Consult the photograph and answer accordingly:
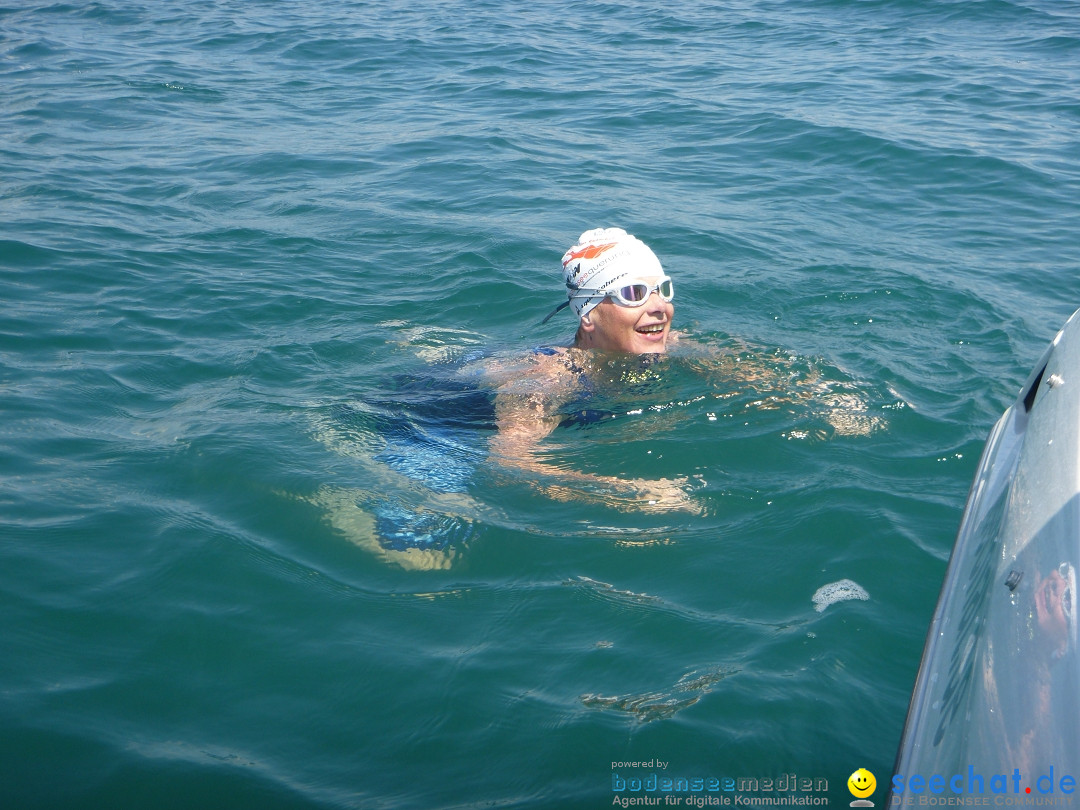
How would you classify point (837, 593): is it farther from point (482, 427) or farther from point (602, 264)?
point (602, 264)

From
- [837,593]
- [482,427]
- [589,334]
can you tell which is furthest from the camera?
[589,334]

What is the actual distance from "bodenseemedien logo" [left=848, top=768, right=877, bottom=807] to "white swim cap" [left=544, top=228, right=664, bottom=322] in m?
3.11

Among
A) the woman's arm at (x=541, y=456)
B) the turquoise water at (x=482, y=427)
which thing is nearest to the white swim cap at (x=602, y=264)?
the woman's arm at (x=541, y=456)

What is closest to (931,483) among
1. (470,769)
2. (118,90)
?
(470,769)

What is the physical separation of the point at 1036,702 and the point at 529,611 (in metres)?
2.33

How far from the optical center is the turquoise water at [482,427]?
3393 mm

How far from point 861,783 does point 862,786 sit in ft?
0.04

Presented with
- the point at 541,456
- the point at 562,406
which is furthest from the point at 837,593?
the point at 562,406

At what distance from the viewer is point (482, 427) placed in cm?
532

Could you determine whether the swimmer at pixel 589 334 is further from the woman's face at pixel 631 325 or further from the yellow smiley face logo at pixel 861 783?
the yellow smiley face logo at pixel 861 783

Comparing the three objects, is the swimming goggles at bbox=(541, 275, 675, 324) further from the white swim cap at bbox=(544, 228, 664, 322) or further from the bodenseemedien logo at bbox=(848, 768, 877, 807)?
the bodenseemedien logo at bbox=(848, 768, 877, 807)

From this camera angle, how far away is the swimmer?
17.3 ft

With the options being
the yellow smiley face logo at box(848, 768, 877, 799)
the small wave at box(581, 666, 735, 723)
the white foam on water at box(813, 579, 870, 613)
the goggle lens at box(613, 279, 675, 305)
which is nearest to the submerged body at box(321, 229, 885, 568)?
the goggle lens at box(613, 279, 675, 305)

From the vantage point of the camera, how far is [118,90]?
13.2m
